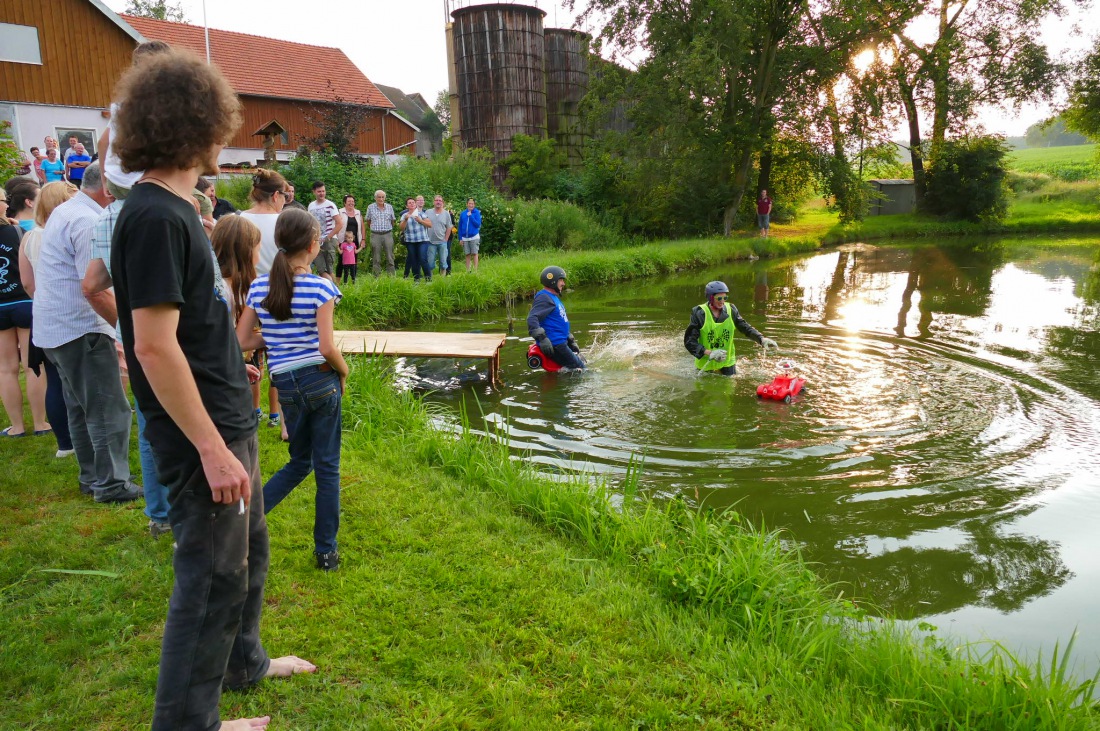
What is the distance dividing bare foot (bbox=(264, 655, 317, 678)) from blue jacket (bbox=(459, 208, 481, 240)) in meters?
15.8

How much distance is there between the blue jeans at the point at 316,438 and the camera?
3.95 metres

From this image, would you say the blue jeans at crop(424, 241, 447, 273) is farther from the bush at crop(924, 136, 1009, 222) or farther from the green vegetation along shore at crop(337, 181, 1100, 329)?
the bush at crop(924, 136, 1009, 222)

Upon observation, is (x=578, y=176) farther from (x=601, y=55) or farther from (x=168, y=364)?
(x=168, y=364)

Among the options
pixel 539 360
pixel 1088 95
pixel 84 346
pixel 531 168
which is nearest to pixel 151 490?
pixel 84 346

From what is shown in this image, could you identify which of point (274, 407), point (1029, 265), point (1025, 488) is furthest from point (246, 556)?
point (1029, 265)

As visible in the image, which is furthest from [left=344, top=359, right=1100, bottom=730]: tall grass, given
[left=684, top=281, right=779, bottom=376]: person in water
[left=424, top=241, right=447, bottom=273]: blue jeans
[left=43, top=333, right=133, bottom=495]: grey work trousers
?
[left=424, top=241, right=447, bottom=273]: blue jeans

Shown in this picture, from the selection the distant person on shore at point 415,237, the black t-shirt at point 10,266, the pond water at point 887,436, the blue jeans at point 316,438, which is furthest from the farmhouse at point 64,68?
the blue jeans at point 316,438

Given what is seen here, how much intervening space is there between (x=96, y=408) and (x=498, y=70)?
28.8 meters

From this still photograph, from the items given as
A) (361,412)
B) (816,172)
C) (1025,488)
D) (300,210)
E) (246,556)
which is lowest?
(1025,488)

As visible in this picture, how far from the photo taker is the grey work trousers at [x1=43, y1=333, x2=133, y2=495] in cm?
477

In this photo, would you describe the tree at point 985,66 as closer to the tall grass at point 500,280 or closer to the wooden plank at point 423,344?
the tall grass at point 500,280

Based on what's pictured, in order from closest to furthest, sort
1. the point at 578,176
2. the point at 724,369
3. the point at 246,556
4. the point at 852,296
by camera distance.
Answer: the point at 246,556
the point at 724,369
the point at 852,296
the point at 578,176

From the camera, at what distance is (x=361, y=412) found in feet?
23.6

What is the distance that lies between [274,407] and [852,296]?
1347cm
